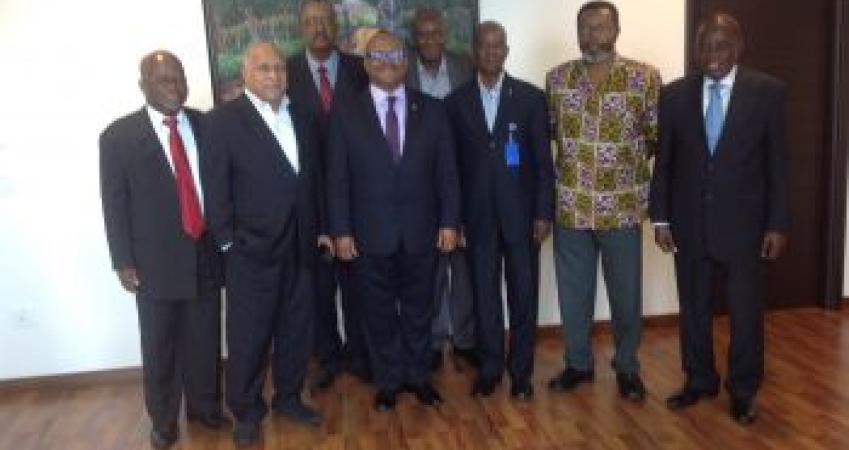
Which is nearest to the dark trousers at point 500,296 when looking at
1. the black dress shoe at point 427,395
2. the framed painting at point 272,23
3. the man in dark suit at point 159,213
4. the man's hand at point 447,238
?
the man's hand at point 447,238

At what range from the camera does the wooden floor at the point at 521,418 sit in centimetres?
301

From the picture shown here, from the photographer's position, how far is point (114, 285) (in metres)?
3.87

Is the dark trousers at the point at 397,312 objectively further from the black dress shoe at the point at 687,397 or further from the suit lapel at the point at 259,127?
the black dress shoe at the point at 687,397

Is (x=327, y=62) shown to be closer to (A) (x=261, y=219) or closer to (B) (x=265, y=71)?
(B) (x=265, y=71)

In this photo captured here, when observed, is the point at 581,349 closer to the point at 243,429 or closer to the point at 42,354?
the point at 243,429

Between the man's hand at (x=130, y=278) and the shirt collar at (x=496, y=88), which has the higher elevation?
the shirt collar at (x=496, y=88)

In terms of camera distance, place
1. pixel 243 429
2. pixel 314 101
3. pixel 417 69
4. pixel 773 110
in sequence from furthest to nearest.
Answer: pixel 417 69
pixel 314 101
pixel 243 429
pixel 773 110

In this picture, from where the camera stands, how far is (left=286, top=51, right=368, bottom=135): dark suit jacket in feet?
10.9

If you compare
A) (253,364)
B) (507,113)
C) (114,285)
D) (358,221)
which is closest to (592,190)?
(507,113)

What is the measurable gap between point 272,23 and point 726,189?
7.27 feet

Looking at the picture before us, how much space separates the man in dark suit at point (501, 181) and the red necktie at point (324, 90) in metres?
0.53

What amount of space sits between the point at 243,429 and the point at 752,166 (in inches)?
88.0

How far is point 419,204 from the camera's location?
3139 mm

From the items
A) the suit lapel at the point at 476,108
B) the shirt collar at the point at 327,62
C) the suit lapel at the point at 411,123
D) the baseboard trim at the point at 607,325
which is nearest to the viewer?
the suit lapel at the point at 411,123
